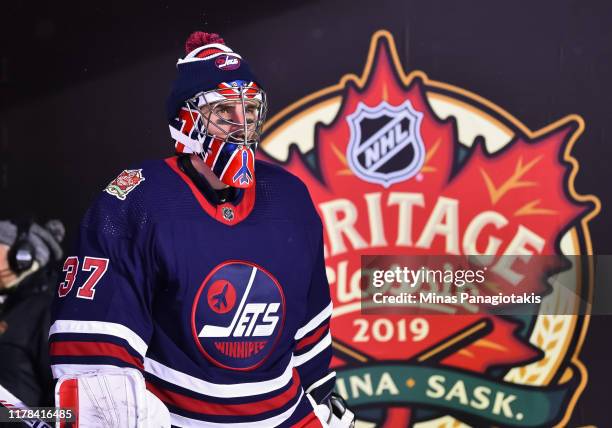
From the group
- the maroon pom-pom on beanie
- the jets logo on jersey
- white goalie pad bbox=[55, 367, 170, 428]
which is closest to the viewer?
white goalie pad bbox=[55, 367, 170, 428]

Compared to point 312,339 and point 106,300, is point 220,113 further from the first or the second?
point 312,339

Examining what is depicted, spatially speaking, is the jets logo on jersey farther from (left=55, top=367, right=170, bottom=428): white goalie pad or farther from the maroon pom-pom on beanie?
the maroon pom-pom on beanie

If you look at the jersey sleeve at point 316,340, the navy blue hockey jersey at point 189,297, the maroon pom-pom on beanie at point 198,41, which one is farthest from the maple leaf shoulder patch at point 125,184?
the jersey sleeve at point 316,340

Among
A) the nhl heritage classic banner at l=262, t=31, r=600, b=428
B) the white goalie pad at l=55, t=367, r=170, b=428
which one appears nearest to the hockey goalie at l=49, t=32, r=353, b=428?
the white goalie pad at l=55, t=367, r=170, b=428

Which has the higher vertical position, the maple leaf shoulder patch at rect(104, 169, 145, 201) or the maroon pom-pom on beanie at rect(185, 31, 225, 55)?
the maroon pom-pom on beanie at rect(185, 31, 225, 55)

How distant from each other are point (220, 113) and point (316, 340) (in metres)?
0.66

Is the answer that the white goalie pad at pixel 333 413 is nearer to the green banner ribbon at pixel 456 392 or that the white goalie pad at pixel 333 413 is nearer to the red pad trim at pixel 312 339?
the red pad trim at pixel 312 339

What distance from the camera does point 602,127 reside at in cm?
354

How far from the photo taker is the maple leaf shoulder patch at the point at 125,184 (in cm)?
225

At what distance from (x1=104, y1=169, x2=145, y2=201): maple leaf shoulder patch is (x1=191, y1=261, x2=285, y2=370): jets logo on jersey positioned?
0.27 m

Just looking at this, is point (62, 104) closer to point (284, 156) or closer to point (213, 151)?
point (284, 156)

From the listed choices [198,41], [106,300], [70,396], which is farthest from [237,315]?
[198,41]

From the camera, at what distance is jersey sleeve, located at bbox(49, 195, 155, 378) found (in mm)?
2141

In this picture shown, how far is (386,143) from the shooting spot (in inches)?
140
